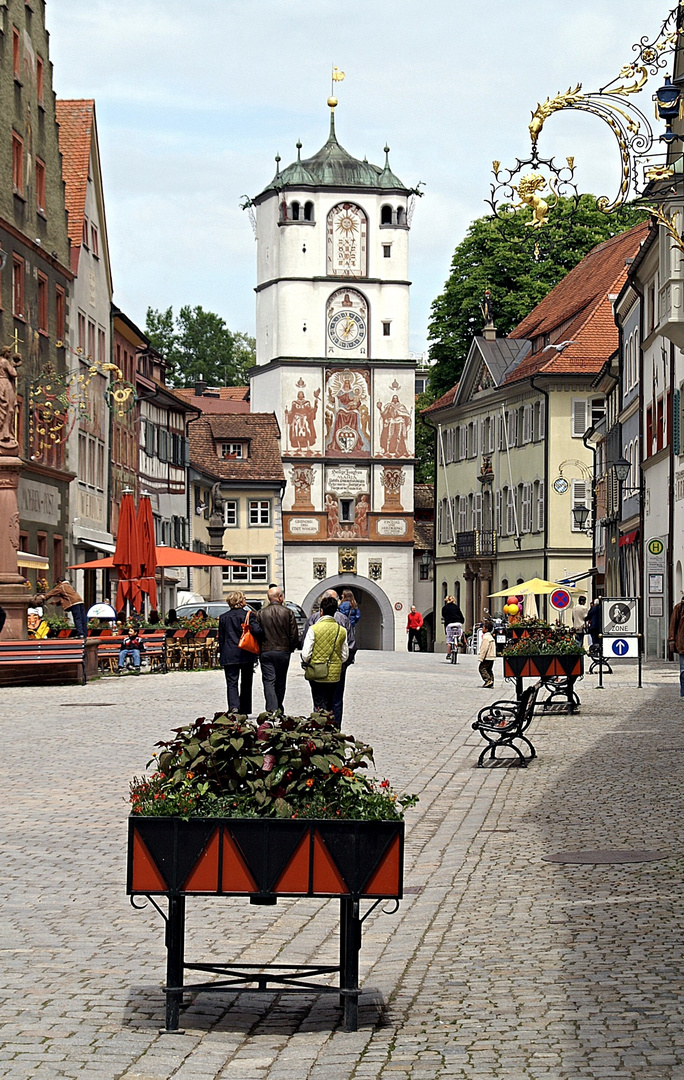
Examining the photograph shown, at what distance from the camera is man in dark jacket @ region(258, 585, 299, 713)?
20.9 m

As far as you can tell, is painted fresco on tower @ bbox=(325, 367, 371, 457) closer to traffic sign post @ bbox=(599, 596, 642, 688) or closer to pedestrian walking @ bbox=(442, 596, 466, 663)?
pedestrian walking @ bbox=(442, 596, 466, 663)

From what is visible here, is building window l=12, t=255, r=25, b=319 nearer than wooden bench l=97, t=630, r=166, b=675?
No

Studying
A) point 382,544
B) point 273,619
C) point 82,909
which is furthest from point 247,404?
point 82,909

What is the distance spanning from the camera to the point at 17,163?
141ft

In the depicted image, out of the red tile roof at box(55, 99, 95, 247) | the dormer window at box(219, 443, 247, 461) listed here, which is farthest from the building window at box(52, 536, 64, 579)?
the dormer window at box(219, 443, 247, 461)

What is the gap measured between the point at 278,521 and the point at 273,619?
70773 millimetres

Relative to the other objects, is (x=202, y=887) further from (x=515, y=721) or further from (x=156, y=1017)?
(x=515, y=721)

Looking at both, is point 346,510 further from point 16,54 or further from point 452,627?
point 16,54

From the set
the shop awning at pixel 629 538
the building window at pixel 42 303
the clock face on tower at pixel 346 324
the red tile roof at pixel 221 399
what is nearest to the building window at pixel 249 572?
the clock face on tower at pixel 346 324

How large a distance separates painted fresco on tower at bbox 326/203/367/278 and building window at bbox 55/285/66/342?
157 feet

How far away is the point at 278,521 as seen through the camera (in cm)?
9156

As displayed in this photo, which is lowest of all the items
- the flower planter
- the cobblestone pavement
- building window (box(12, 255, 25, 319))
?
the cobblestone pavement

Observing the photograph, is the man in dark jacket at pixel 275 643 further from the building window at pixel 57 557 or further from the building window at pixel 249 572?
the building window at pixel 249 572

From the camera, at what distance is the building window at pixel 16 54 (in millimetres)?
42219
